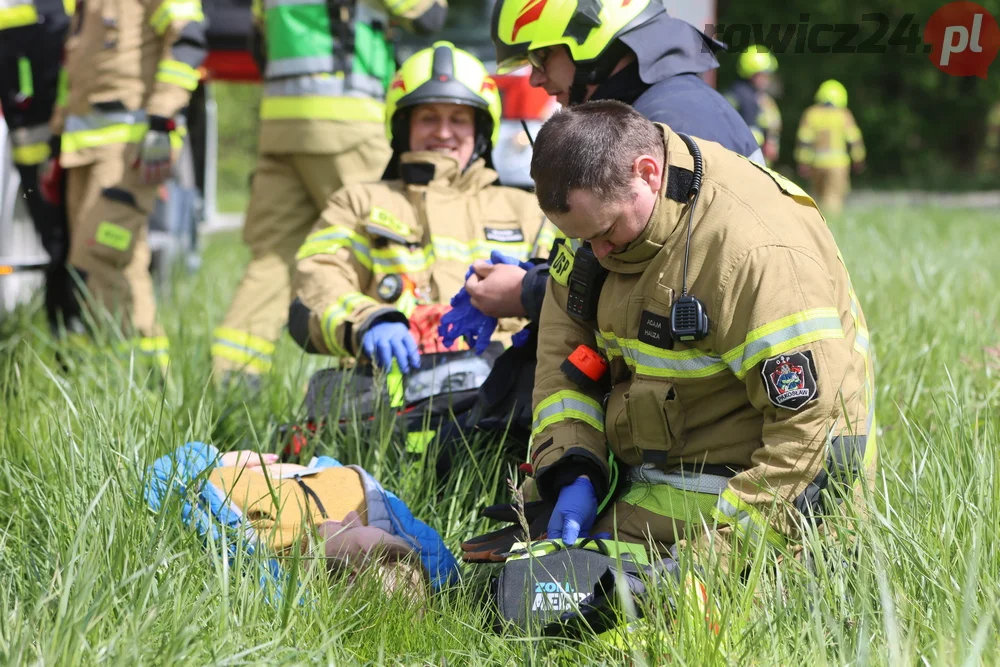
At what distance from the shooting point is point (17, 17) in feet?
17.1

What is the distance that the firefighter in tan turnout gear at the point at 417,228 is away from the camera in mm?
3590

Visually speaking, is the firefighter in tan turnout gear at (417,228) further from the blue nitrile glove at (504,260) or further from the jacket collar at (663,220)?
the jacket collar at (663,220)

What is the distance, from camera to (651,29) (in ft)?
A: 10.3

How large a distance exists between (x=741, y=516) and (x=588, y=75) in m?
1.39

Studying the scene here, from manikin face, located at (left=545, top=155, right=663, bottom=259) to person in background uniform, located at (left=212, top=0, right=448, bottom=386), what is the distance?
2.43 metres

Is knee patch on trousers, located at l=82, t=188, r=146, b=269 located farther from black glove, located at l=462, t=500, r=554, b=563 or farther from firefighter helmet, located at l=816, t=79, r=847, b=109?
firefighter helmet, located at l=816, t=79, r=847, b=109

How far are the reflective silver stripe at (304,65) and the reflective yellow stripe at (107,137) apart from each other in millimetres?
601

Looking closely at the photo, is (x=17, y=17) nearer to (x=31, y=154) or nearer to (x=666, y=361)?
(x=31, y=154)

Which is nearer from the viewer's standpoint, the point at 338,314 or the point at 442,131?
the point at 338,314

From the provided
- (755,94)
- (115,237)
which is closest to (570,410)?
(115,237)

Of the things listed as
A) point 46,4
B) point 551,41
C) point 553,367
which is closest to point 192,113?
point 46,4

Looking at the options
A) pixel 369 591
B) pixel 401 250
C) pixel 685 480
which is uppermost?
pixel 401 250

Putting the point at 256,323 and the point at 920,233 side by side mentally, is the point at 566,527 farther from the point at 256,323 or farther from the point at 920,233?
the point at 920,233

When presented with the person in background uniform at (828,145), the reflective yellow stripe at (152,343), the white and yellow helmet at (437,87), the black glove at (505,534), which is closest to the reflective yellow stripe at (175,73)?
the reflective yellow stripe at (152,343)
